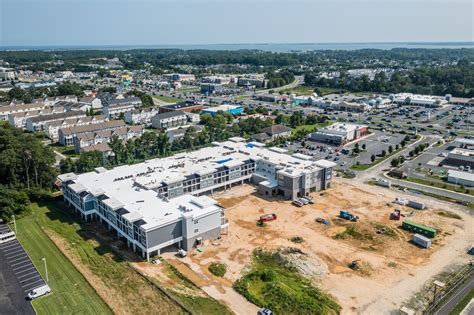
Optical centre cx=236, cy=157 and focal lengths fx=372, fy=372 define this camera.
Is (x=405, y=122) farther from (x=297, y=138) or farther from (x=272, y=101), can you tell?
(x=272, y=101)

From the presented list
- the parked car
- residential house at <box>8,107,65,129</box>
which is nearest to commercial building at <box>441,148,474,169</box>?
the parked car

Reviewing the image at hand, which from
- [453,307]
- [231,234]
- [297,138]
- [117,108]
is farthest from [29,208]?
[117,108]

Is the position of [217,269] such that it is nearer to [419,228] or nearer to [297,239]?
[297,239]

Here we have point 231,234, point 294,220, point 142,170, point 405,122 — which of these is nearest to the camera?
point 231,234

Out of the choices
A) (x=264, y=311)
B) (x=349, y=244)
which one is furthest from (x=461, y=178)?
(x=264, y=311)

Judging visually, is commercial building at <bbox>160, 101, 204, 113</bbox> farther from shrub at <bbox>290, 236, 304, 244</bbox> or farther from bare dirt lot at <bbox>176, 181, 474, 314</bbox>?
shrub at <bbox>290, 236, 304, 244</bbox>

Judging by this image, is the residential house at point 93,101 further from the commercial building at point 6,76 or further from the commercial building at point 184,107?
the commercial building at point 6,76
